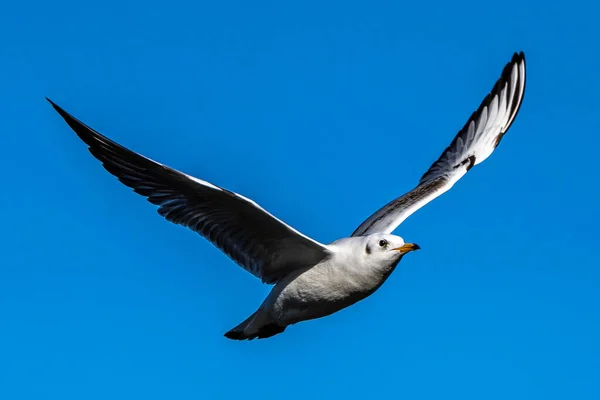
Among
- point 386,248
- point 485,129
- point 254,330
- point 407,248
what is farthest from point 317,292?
point 485,129

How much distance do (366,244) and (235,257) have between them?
1.91 metres

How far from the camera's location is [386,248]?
11391 mm

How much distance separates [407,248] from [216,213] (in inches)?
92.0

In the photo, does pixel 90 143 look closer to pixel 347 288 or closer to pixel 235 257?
pixel 235 257

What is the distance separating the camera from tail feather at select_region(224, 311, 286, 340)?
42.0ft

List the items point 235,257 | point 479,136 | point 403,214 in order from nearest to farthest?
1. point 235,257
2. point 403,214
3. point 479,136

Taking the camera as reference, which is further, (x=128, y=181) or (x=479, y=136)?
(x=479, y=136)

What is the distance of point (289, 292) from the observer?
478 inches

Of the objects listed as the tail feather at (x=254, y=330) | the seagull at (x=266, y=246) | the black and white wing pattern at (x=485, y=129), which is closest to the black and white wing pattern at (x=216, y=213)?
the seagull at (x=266, y=246)

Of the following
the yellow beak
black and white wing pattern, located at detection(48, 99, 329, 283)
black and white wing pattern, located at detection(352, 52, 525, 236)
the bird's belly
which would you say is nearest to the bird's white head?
the yellow beak

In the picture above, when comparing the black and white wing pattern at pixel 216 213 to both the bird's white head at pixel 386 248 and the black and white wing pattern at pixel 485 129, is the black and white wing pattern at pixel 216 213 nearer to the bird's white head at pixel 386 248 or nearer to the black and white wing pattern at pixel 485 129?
the bird's white head at pixel 386 248

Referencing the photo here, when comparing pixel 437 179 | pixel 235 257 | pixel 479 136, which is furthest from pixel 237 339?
pixel 479 136

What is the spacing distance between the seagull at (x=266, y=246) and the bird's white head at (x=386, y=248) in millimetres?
11

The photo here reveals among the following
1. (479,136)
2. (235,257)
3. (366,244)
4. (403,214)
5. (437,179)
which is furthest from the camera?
(479,136)
